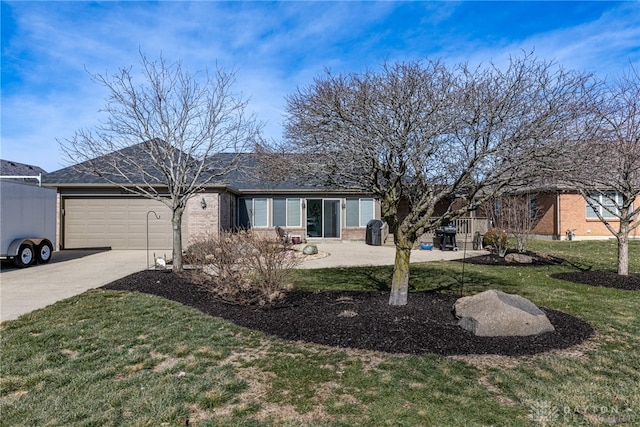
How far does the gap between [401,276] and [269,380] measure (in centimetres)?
294

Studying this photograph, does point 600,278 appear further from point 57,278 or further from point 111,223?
point 111,223

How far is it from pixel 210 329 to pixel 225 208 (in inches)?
500

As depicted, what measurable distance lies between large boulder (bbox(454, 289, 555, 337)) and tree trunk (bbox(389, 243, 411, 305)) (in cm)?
92

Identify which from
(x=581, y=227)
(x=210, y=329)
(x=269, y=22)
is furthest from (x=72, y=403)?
(x=581, y=227)

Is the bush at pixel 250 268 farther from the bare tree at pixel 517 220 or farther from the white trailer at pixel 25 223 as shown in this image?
the bare tree at pixel 517 220

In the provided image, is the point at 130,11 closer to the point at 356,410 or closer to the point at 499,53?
the point at 499,53

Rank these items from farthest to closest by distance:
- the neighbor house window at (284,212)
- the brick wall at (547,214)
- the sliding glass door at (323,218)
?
1. the brick wall at (547,214)
2. the sliding glass door at (323,218)
3. the neighbor house window at (284,212)

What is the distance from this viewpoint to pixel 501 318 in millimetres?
4980

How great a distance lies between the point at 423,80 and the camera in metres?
5.26

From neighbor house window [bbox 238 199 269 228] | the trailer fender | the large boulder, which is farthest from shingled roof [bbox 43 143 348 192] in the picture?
the large boulder

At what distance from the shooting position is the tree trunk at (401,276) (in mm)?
6031

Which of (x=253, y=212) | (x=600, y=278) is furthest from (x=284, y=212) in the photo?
(x=600, y=278)

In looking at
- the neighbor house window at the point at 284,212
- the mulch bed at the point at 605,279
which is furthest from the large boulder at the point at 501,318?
the neighbor house window at the point at 284,212

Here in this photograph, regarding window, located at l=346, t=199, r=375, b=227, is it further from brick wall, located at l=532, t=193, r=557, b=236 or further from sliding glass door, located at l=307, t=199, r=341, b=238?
brick wall, located at l=532, t=193, r=557, b=236
